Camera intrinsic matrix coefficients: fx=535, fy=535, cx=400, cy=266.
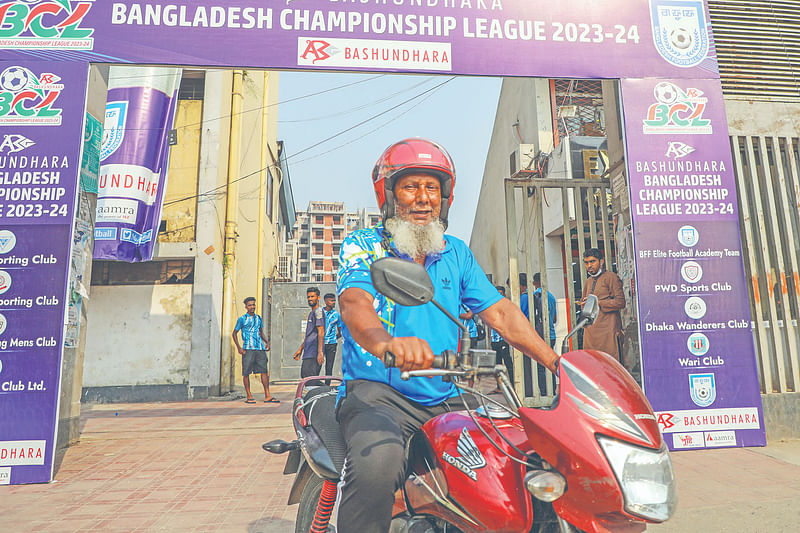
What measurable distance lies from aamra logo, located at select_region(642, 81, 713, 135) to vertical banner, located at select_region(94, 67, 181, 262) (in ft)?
26.3

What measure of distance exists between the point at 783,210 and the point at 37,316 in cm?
719

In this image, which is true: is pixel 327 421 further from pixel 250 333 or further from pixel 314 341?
pixel 250 333

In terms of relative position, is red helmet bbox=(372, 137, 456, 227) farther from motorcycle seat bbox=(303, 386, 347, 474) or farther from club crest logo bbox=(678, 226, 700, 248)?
club crest logo bbox=(678, 226, 700, 248)

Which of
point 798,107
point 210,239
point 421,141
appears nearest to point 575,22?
point 798,107

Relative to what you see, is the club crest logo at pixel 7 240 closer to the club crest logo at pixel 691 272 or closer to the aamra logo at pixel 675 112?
the aamra logo at pixel 675 112

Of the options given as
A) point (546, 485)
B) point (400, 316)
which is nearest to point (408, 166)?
point (400, 316)

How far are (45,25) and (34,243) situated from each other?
1.97 m

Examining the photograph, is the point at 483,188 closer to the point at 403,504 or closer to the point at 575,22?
the point at 575,22

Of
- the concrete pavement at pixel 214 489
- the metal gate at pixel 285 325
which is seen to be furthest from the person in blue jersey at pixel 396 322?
the metal gate at pixel 285 325

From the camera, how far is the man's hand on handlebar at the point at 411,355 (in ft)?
4.65

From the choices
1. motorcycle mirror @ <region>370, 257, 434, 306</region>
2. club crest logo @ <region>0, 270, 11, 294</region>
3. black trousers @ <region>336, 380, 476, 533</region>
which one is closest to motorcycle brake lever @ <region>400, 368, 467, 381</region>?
motorcycle mirror @ <region>370, 257, 434, 306</region>

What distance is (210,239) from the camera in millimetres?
10758

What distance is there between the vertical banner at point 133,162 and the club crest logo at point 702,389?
8570mm

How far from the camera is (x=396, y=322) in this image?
2.03m
